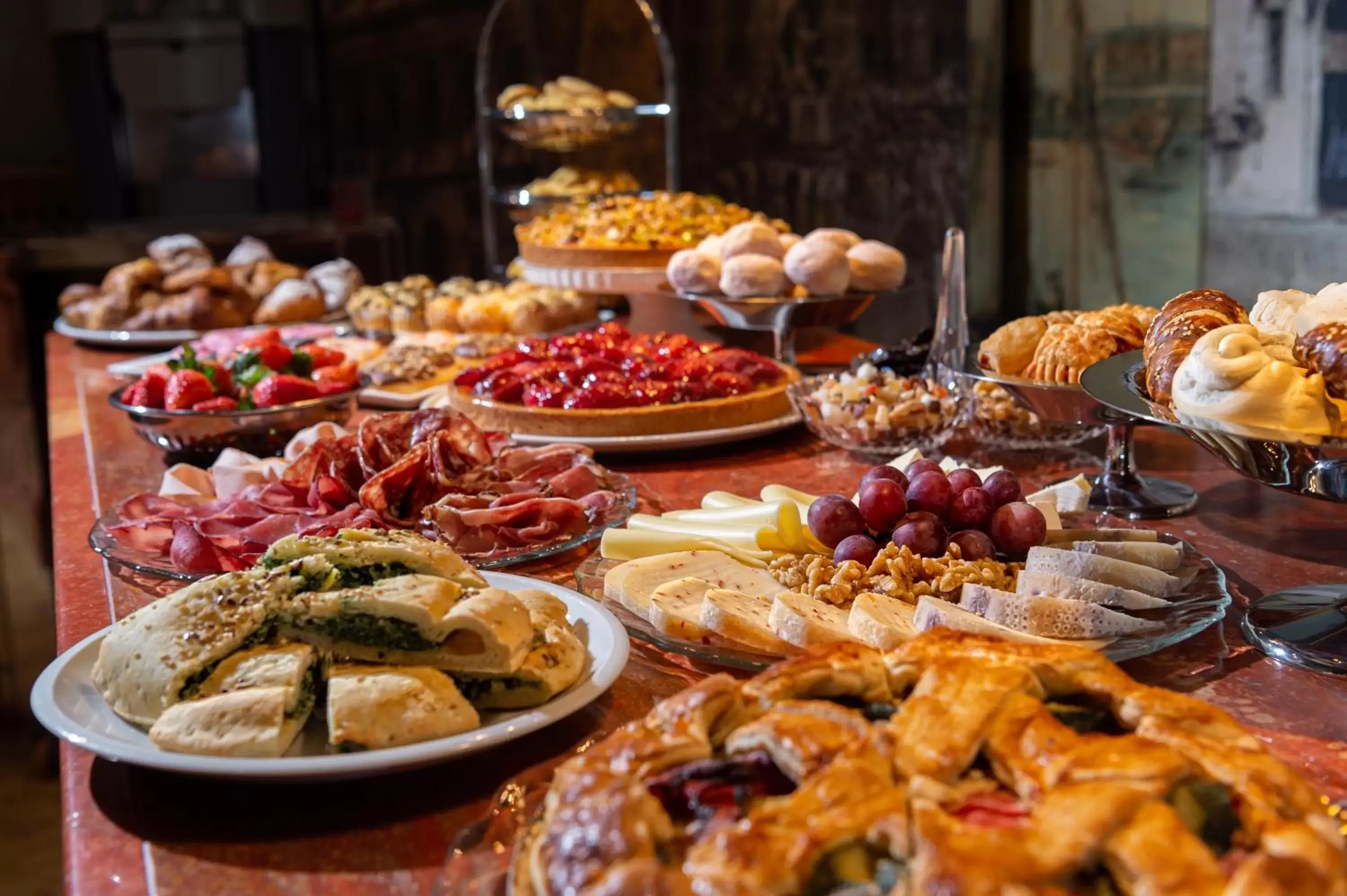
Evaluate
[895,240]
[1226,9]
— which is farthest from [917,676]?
[895,240]

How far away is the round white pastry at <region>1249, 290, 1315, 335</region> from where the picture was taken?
4.45ft

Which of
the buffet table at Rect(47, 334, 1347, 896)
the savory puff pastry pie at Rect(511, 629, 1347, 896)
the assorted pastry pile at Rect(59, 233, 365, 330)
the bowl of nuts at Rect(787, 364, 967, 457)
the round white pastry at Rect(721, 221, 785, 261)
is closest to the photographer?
the savory puff pastry pie at Rect(511, 629, 1347, 896)

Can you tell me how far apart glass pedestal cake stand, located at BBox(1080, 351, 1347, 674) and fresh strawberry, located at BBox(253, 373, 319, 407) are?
49.4 inches

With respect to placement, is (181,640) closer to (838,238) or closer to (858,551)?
(858,551)

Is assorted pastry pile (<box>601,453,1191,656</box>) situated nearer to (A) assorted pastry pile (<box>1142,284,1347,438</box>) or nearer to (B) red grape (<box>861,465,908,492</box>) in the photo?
(B) red grape (<box>861,465,908,492</box>)

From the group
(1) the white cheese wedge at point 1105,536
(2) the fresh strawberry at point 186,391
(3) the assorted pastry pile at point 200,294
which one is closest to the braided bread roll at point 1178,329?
(1) the white cheese wedge at point 1105,536

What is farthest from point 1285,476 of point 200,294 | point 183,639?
point 200,294

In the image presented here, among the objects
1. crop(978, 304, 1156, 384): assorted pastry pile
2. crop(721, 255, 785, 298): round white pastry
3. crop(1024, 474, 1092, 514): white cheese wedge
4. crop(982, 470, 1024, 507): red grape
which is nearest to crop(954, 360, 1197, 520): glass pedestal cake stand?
crop(978, 304, 1156, 384): assorted pastry pile

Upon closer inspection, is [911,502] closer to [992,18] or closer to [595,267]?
[595,267]

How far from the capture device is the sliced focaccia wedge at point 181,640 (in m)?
0.98

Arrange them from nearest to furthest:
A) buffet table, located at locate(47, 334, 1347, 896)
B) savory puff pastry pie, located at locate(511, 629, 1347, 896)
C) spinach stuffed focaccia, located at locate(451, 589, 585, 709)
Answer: savory puff pastry pie, located at locate(511, 629, 1347, 896)
buffet table, located at locate(47, 334, 1347, 896)
spinach stuffed focaccia, located at locate(451, 589, 585, 709)

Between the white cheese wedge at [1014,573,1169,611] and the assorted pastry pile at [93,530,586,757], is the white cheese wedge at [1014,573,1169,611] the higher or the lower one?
the lower one

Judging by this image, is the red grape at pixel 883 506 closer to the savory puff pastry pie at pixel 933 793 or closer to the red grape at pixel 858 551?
the red grape at pixel 858 551

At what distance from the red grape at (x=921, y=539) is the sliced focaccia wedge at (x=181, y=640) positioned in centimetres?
59
